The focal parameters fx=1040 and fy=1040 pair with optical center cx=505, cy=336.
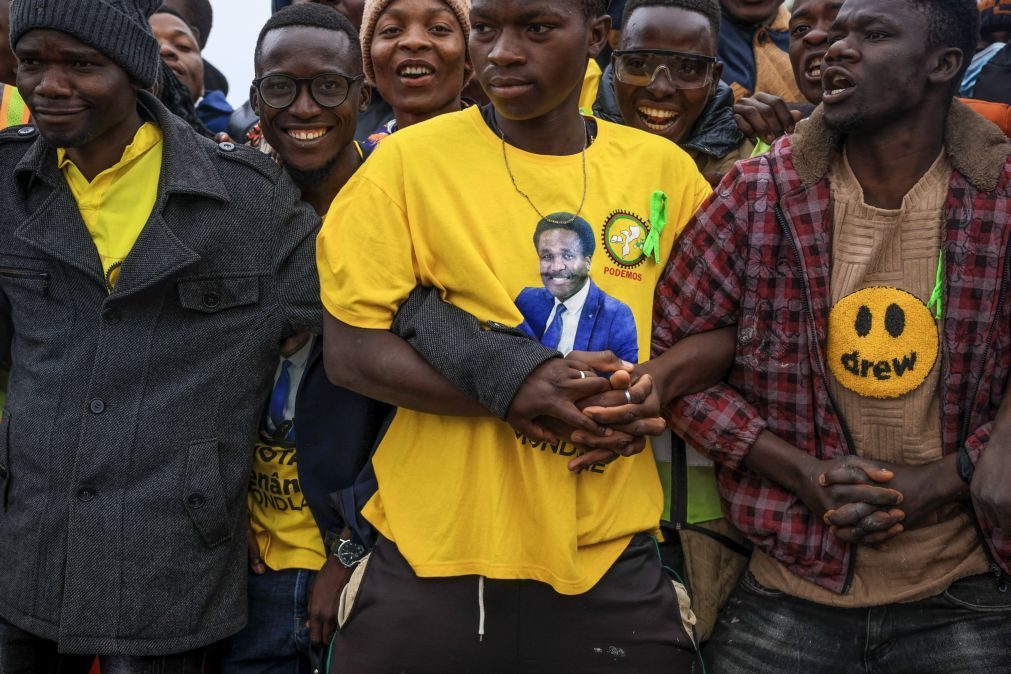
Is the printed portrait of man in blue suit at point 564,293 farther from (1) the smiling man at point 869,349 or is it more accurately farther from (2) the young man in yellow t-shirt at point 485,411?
(1) the smiling man at point 869,349

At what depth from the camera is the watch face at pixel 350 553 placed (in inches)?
107

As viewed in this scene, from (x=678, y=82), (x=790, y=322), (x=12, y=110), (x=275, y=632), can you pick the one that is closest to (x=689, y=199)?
(x=790, y=322)

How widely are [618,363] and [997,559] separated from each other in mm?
1119

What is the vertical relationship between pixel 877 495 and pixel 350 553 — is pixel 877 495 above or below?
above

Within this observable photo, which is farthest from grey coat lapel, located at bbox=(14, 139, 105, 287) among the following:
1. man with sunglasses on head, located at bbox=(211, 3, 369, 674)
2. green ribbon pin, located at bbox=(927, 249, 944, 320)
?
green ribbon pin, located at bbox=(927, 249, 944, 320)

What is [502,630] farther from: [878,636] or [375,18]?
[375,18]

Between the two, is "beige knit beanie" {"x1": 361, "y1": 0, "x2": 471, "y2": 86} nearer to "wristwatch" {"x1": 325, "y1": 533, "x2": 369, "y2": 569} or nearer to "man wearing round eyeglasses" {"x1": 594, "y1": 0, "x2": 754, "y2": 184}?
"man wearing round eyeglasses" {"x1": 594, "y1": 0, "x2": 754, "y2": 184}

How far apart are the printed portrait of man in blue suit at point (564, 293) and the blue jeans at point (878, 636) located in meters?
0.91

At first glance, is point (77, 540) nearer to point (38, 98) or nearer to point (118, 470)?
point (118, 470)

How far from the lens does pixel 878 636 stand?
2662mm

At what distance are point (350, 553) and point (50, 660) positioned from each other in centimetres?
90

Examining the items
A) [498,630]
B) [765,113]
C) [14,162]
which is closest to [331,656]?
[498,630]

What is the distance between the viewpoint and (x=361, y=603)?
2.50 meters

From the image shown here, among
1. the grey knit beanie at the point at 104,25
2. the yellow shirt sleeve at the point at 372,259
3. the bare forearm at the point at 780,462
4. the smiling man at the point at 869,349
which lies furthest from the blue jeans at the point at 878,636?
the grey knit beanie at the point at 104,25
